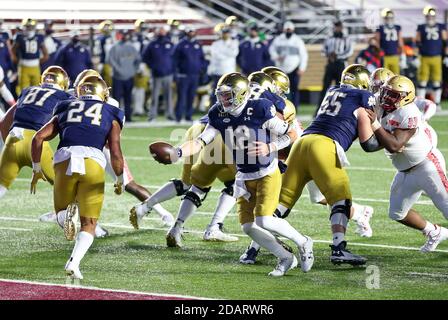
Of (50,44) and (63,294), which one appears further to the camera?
(50,44)

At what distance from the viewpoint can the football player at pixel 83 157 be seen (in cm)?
708

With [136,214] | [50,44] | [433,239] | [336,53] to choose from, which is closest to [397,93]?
[433,239]

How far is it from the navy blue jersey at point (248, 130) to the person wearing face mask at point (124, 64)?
35.6 ft

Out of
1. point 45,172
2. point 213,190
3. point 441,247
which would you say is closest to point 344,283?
point 441,247

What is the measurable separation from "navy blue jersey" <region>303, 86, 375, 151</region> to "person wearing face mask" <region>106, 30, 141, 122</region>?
10.5 m

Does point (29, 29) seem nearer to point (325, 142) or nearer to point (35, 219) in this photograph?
point (35, 219)

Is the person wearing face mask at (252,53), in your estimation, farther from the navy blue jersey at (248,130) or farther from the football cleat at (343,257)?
the navy blue jersey at (248,130)

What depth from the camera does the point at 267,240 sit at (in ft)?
23.5

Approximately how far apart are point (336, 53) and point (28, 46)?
5.10 meters

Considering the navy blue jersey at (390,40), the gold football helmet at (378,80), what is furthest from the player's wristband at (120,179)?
the navy blue jersey at (390,40)

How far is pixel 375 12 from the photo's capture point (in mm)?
23703

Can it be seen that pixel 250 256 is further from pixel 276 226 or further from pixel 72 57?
pixel 72 57

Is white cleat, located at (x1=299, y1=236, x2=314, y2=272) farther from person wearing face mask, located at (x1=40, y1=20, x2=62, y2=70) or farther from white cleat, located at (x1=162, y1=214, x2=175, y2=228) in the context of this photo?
person wearing face mask, located at (x1=40, y1=20, x2=62, y2=70)

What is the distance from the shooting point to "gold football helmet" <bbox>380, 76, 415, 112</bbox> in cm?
771
